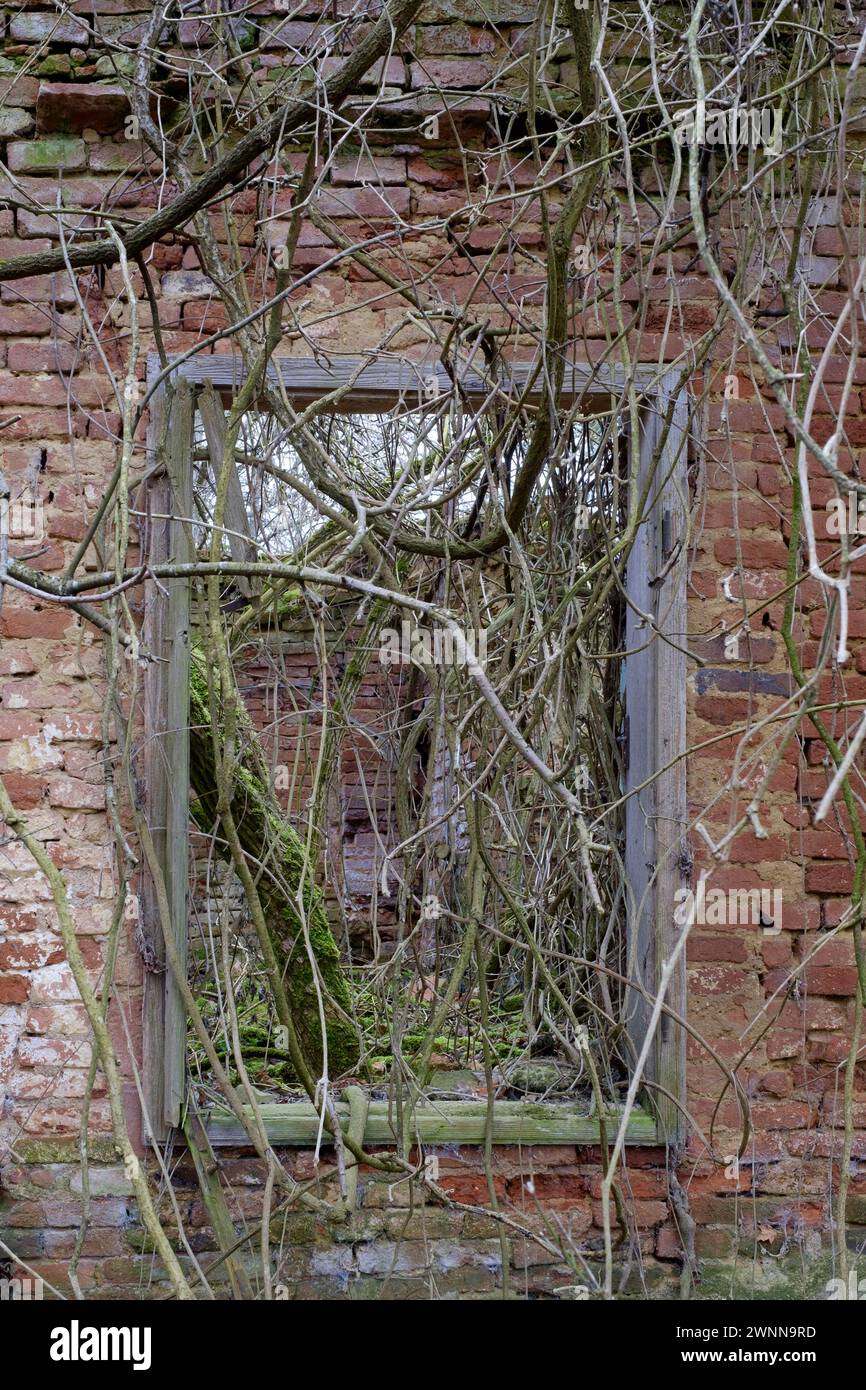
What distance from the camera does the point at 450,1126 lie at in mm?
2799

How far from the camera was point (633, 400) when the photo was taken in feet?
7.40

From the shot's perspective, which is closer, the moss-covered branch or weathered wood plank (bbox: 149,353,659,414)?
weathered wood plank (bbox: 149,353,659,414)

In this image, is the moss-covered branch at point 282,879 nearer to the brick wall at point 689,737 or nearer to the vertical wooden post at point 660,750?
the brick wall at point 689,737

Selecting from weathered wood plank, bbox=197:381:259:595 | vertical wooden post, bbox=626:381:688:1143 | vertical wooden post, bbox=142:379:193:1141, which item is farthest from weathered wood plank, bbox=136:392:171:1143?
vertical wooden post, bbox=626:381:688:1143

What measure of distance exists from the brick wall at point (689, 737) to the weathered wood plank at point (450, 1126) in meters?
0.05

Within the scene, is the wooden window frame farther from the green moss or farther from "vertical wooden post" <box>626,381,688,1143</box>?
the green moss

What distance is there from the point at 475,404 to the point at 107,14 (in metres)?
1.30

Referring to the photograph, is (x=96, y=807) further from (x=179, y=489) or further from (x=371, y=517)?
(x=371, y=517)

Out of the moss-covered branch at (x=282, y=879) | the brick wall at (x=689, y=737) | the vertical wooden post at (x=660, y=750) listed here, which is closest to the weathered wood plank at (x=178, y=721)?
the brick wall at (x=689, y=737)

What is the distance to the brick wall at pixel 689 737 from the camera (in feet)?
8.98

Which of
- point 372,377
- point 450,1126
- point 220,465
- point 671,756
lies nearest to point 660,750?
point 671,756

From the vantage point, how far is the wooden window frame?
275 centimetres

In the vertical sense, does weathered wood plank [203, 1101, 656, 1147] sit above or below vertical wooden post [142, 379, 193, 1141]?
below
